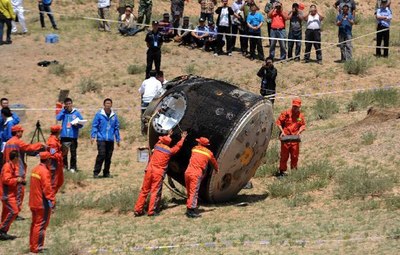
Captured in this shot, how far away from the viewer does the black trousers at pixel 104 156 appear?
18641mm

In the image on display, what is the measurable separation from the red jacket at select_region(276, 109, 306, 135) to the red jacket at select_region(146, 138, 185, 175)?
2.56 m

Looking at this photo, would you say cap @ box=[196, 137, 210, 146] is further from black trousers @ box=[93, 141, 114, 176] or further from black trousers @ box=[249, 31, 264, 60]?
black trousers @ box=[249, 31, 264, 60]

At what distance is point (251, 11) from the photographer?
26.7 m

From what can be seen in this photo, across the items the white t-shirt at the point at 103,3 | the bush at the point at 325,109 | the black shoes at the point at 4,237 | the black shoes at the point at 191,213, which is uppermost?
the white t-shirt at the point at 103,3

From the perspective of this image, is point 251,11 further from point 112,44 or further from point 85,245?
point 85,245

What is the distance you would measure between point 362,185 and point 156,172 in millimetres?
3379

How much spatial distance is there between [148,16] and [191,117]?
14.6 metres

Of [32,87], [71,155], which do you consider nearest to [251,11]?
[32,87]

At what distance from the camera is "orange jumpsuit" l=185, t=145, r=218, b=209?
14922mm


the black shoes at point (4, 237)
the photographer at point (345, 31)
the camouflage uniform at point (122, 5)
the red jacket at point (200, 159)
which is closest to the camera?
the black shoes at point (4, 237)

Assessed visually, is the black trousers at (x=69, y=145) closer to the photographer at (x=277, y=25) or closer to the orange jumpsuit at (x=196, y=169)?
the orange jumpsuit at (x=196, y=169)

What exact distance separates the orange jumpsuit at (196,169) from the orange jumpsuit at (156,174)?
0.40m

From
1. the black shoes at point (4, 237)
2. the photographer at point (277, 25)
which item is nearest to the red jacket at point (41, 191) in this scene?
the black shoes at point (4, 237)

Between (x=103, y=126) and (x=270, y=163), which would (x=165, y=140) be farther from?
(x=270, y=163)
